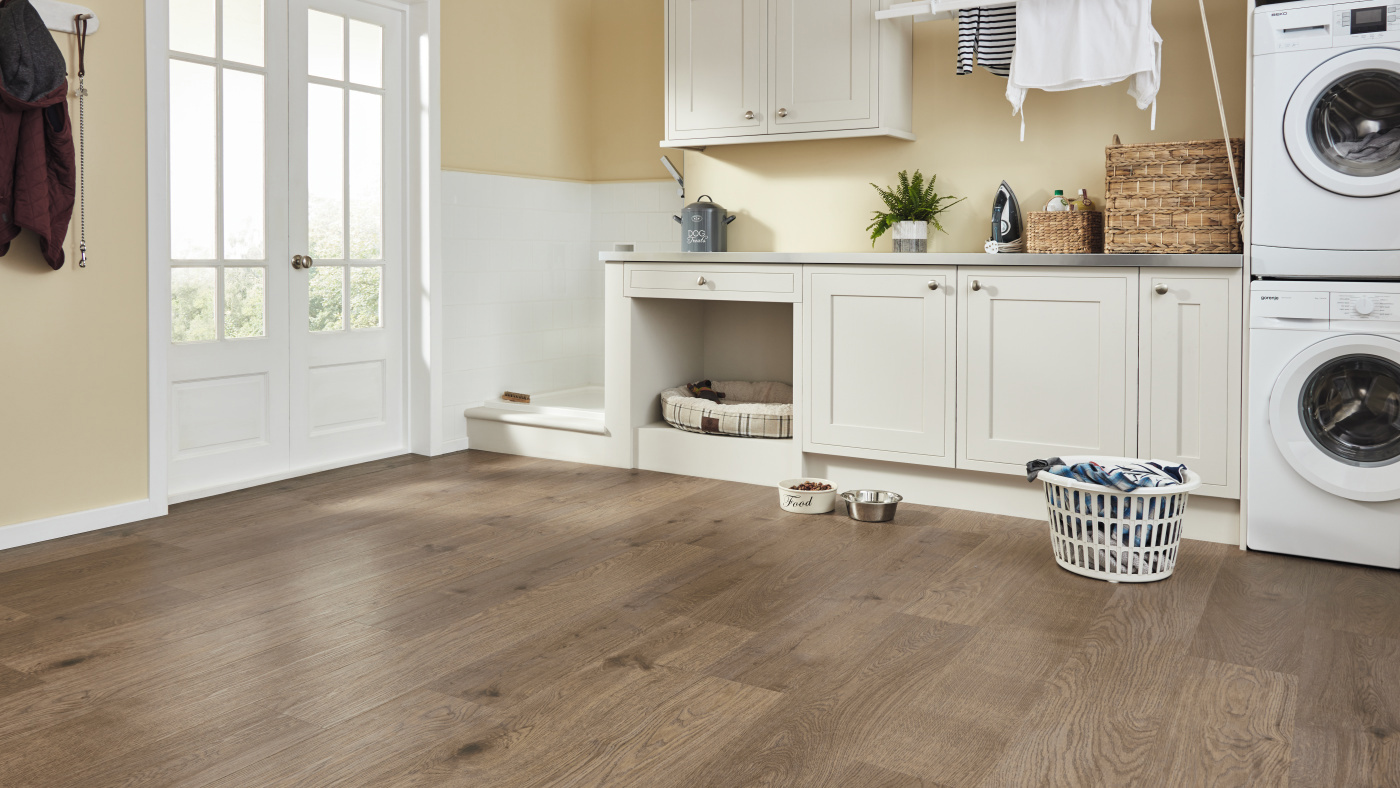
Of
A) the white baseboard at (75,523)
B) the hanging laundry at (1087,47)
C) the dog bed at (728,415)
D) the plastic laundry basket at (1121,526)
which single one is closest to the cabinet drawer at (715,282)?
the dog bed at (728,415)

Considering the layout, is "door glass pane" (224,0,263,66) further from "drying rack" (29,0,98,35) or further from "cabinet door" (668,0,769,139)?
"cabinet door" (668,0,769,139)

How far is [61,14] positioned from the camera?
128 inches

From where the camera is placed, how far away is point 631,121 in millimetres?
5535

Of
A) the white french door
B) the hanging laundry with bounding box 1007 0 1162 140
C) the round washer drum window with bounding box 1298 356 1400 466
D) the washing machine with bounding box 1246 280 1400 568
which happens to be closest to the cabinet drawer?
the hanging laundry with bounding box 1007 0 1162 140

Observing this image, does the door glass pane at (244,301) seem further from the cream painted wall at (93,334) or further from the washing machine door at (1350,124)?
the washing machine door at (1350,124)

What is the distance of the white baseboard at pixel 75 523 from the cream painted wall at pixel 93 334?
1.0 inches

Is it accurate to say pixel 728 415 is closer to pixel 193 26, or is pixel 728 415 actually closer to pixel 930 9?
pixel 930 9

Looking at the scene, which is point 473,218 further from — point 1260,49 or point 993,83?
point 1260,49

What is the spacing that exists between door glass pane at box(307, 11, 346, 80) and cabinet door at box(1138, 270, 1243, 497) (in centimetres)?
327

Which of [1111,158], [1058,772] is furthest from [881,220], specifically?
[1058,772]

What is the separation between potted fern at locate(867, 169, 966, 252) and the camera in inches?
167

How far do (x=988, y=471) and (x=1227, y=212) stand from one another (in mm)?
1112

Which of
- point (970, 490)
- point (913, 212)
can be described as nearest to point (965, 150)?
point (913, 212)

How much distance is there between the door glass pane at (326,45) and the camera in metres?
4.34
